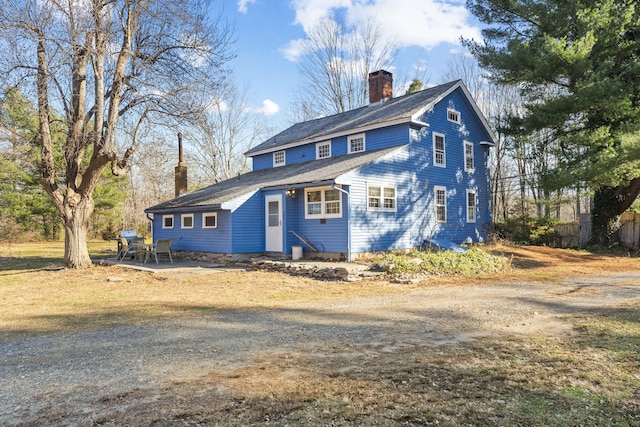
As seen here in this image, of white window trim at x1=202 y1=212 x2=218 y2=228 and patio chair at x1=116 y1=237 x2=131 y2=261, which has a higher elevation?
white window trim at x1=202 y1=212 x2=218 y2=228

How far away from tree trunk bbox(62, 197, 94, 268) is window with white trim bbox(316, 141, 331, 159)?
1007 cm

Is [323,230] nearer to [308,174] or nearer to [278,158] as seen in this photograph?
[308,174]

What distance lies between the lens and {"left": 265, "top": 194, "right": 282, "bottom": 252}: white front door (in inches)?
651

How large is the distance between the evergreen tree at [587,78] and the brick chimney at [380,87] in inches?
201

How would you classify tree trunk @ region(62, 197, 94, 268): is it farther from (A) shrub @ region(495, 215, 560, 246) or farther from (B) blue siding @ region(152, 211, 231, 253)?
(A) shrub @ region(495, 215, 560, 246)

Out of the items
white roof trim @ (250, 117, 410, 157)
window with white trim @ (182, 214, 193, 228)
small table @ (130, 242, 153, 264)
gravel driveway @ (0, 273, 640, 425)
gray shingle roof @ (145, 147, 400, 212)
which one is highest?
white roof trim @ (250, 117, 410, 157)

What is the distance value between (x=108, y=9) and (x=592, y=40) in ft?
57.1

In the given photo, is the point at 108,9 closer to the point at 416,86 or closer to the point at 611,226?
the point at 416,86

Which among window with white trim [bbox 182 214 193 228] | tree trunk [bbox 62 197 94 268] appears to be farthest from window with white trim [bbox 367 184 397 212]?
tree trunk [bbox 62 197 94 268]

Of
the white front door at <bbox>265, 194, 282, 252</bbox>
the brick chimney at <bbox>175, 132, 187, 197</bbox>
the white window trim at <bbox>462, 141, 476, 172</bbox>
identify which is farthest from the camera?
the brick chimney at <bbox>175, 132, 187, 197</bbox>

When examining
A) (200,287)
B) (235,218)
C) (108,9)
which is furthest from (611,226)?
(108,9)

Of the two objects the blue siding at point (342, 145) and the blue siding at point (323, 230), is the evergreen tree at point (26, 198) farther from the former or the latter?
the blue siding at point (342, 145)

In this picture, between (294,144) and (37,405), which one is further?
(294,144)

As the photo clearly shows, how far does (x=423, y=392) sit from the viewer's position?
11.8ft
